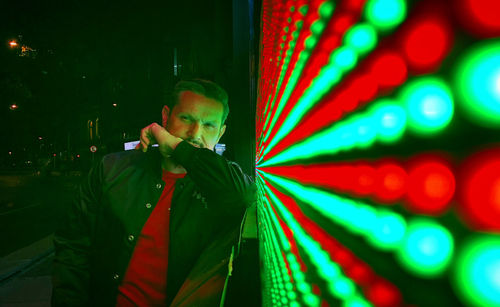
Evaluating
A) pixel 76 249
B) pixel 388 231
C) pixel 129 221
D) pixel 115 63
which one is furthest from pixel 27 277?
pixel 115 63

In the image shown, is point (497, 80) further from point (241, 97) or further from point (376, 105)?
point (241, 97)

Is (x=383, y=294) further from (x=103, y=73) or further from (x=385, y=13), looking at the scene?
(x=103, y=73)

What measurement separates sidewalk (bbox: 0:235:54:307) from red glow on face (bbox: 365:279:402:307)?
17.1 ft

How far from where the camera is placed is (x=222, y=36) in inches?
181

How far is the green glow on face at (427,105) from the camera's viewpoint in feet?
0.49

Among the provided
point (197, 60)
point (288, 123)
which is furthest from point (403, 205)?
point (197, 60)

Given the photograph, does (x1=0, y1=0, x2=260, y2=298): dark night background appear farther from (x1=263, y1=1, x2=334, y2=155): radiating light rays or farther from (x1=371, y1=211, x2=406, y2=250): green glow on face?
(x1=371, y1=211, x2=406, y2=250): green glow on face

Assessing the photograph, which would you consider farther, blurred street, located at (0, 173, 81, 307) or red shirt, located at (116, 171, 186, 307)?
blurred street, located at (0, 173, 81, 307)

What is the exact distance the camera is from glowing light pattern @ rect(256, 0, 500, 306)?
0.14 m

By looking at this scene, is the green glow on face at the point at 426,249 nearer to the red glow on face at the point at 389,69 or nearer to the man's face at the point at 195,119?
the red glow on face at the point at 389,69

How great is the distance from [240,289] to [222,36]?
394cm

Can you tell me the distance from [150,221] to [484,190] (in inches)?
81.1

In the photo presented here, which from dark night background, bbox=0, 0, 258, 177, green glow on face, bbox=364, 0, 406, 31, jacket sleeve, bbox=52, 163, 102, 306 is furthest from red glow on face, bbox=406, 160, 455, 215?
dark night background, bbox=0, 0, 258, 177

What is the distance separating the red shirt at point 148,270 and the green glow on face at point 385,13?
6.44 feet
